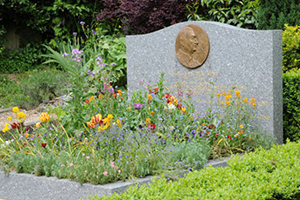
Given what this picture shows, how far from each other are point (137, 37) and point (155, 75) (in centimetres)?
67

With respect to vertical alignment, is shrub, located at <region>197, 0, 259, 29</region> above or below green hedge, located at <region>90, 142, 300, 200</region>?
above

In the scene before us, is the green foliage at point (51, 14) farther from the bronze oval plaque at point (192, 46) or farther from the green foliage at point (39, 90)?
the bronze oval plaque at point (192, 46)

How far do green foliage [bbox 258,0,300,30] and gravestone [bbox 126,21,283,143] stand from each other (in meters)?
1.68

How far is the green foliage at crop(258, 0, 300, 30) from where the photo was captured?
6828 millimetres

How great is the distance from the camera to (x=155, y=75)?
250 inches

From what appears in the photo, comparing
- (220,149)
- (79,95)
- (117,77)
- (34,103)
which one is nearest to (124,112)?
(79,95)

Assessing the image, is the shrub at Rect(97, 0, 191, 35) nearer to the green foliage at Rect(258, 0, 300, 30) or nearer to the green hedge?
the green foliage at Rect(258, 0, 300, 30)

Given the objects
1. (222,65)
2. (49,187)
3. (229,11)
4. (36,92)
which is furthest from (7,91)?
(49,187)

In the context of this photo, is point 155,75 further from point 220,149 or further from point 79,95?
point 220,149

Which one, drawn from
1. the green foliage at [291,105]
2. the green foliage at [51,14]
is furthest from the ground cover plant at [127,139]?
the green foliage at [51,14]

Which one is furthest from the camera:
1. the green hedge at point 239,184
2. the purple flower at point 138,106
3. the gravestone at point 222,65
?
the gravestone at point 222,65

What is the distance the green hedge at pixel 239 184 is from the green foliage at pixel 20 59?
841cm

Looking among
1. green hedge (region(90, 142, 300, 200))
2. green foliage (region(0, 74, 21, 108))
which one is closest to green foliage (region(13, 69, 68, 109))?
green foliage (region(0, 74, 21, 108))

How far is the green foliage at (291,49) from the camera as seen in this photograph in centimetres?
602
